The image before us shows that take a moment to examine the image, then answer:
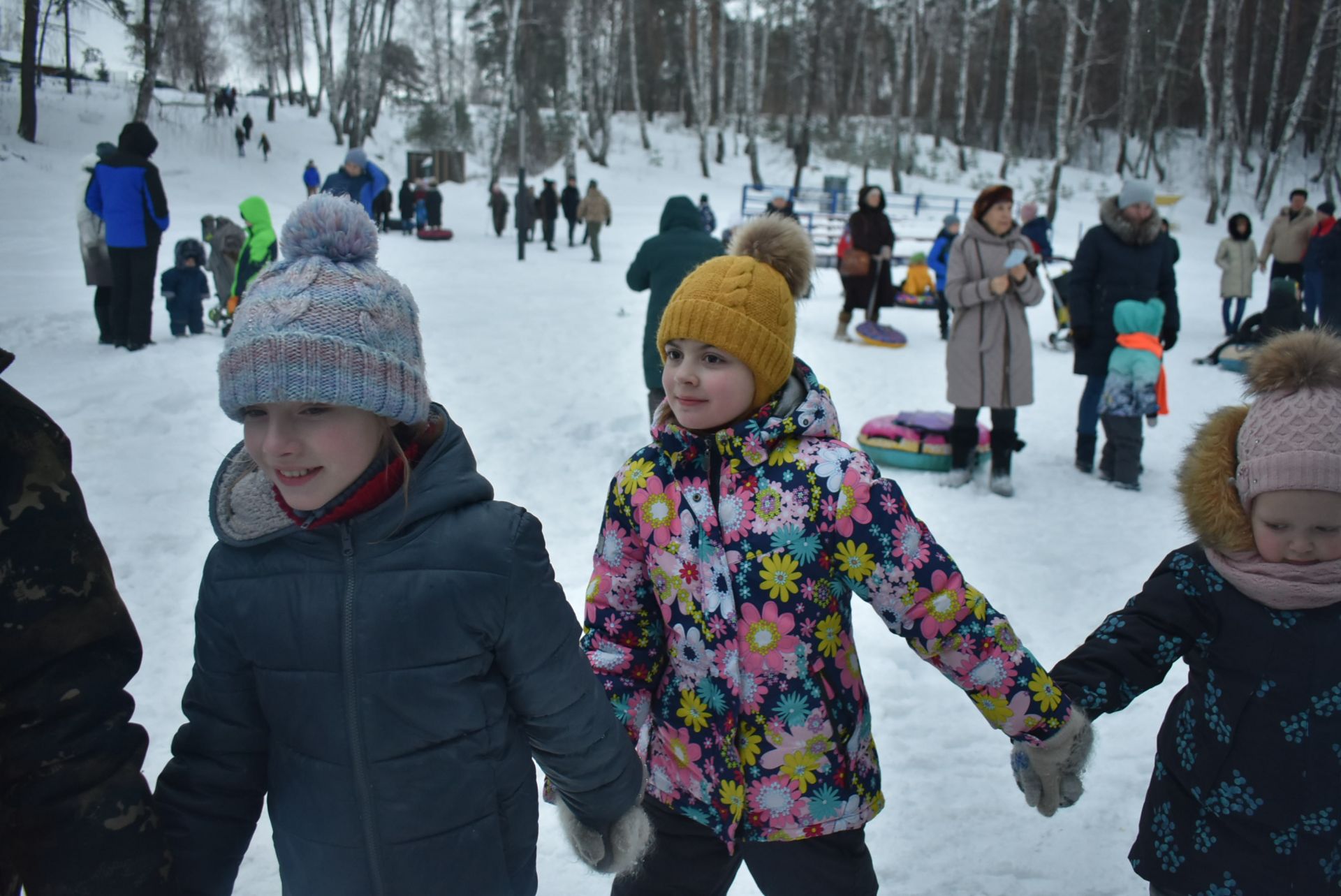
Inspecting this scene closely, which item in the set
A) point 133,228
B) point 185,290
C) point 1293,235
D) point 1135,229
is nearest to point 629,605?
point 1135,229

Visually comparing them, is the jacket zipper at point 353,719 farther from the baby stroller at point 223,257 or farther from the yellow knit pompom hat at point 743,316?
the baby stroller at point 223,257

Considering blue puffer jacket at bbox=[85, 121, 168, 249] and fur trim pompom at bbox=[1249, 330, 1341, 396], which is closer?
fur trim pompom at bbox=[1249, 330, 1341, 396]

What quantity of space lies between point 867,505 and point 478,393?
19.3ft

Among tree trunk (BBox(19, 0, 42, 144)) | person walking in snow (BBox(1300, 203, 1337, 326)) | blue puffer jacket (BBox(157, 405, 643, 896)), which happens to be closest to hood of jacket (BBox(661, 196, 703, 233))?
tree trunk (BBox(19, 0, 42, 144))

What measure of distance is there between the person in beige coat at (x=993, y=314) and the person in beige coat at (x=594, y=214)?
40.3 ft

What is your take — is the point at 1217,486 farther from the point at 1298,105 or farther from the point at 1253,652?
the point at 1298,105

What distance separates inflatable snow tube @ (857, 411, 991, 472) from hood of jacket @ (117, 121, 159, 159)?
5.28 meters

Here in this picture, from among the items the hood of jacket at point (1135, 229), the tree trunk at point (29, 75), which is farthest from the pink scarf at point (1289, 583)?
the hood of jacket at point (1135, 229)

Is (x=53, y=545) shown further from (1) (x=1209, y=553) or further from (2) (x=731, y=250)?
(1) (x=1209, y=553)

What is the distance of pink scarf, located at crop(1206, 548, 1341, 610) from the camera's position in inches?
64.4

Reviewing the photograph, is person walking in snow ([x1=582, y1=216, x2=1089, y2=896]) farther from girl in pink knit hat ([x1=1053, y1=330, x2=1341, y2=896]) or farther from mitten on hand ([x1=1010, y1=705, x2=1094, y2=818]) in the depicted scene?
girl in pink knit hat ([x1=1053, y1=330, x2=1341, y2=896])

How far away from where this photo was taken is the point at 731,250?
223cm

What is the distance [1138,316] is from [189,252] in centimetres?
752

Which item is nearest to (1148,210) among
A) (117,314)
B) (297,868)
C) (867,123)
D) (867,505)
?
(867,505)
